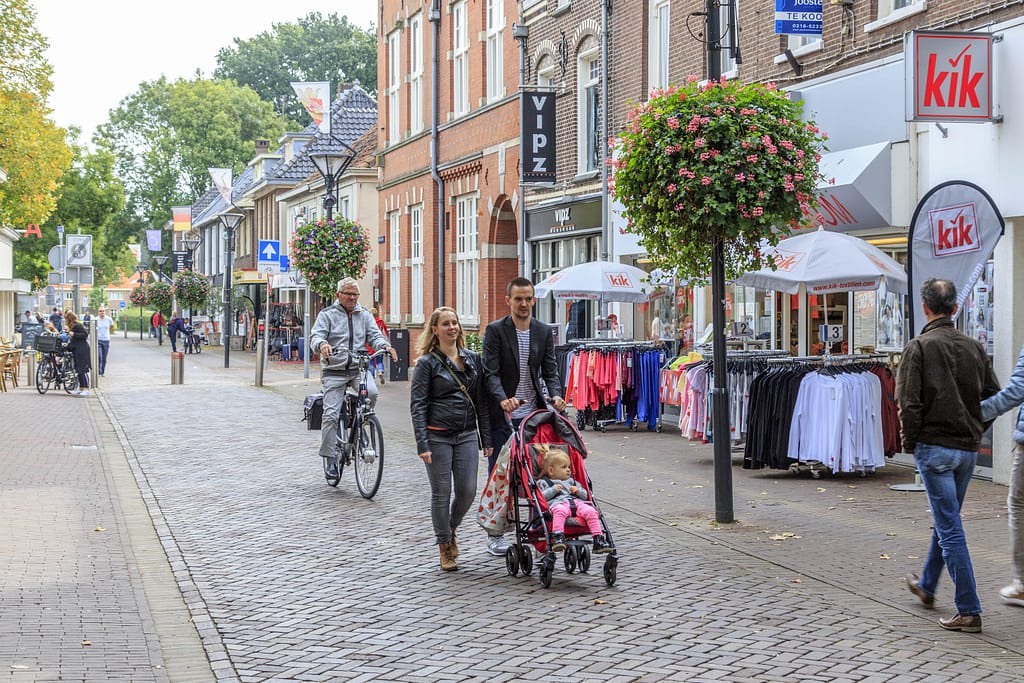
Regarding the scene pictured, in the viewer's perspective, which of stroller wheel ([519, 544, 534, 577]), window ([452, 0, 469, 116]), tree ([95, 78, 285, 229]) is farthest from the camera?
tree ([95, 78, 285, 229])

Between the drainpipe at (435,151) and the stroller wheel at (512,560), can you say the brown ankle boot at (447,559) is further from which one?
the drainpipe at (435,151)

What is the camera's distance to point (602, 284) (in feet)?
59.5

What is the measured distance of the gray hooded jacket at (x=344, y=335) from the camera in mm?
12000

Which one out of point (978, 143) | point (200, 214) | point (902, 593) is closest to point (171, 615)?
point (902, 593)

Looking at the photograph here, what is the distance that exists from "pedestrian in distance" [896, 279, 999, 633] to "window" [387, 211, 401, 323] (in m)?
29.5

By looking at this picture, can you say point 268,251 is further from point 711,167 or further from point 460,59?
point 711,167

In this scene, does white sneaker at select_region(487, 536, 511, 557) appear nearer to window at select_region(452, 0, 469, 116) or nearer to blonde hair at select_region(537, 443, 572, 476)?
Answer: blonde hair at select_region(537, 443, 572, 476)

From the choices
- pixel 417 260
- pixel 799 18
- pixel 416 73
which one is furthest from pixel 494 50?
pixel 799 18

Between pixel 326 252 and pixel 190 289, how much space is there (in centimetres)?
3768

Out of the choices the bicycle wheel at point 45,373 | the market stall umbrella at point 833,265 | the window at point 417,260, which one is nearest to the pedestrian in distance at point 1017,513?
the market stall umbrella at point 833,265

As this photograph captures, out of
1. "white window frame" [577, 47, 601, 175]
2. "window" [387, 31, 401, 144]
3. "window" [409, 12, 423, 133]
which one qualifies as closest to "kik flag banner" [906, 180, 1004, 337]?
"white window frame" [577, 47, 601, 175]

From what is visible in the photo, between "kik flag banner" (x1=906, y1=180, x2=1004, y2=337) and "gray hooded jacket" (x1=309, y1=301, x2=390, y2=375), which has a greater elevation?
"kik flag banner" (x1=906, y1=180, x2=1004, y2=337)

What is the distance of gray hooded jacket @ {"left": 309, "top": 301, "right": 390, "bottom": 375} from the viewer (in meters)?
12.0

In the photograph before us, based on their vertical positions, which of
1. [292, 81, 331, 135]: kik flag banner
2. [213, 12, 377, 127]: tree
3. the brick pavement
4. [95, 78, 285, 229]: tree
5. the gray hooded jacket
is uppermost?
[213, 12, 377, 127]: tree
